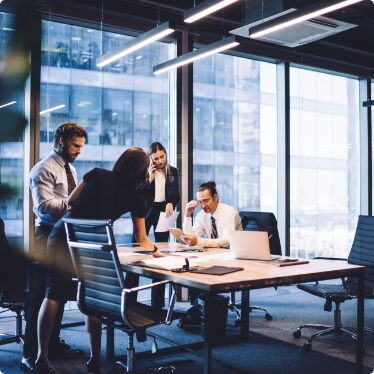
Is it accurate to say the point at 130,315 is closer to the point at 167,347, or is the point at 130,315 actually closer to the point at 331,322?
the point at 167,347

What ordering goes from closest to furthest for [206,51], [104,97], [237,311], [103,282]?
[103,282] < [206,51] < [237,311] < [104,97]

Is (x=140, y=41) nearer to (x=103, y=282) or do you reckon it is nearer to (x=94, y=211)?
(x=94, y=211)

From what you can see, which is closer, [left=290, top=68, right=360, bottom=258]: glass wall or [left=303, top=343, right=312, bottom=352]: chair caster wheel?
[left=303, top=343, right=312, bottom=352]: chair caster wheel

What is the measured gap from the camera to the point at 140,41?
13.7ft

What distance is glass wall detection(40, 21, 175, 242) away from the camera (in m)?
4.90

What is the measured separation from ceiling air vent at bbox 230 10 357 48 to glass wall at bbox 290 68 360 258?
1.40 metres

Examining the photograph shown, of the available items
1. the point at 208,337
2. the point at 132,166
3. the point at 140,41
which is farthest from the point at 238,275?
the point at 140,41

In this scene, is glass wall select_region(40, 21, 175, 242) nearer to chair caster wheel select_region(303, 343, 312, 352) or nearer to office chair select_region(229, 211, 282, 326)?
office chair select_region(229, 211, 282, 326)

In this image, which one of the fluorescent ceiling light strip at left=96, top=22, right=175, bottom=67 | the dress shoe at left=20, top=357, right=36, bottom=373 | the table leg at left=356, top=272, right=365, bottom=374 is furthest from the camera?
the fluorescent ceiling light strip at left=96, top=22, right=175, bottom=67

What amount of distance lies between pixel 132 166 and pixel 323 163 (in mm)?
4783

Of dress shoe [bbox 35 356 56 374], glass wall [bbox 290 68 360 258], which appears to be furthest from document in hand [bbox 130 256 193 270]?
glass wall [bbox 290 68 360 258]

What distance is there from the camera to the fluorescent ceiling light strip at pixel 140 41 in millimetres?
3855

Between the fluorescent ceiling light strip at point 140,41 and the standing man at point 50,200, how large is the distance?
3.53 ft

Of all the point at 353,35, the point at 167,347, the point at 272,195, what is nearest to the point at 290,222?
the point at 272,195
